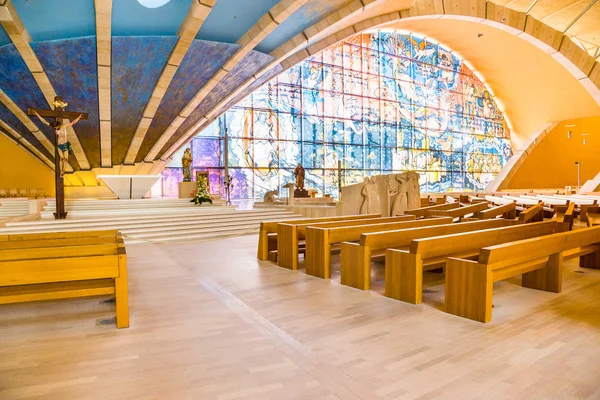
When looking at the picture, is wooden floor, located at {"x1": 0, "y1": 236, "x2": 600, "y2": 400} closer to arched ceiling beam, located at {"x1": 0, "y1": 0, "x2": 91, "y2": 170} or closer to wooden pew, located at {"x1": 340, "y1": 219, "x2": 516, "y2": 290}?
wooden pew, located at {"x1": 340, "y1": 219, "x2": 516, "y2": 290}

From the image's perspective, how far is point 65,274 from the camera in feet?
9.40

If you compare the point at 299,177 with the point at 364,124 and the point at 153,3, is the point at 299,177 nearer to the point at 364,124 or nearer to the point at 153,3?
the point at 364,124

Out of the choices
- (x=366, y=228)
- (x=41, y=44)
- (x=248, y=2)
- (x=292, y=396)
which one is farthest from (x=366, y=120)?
(x=292, y=396)

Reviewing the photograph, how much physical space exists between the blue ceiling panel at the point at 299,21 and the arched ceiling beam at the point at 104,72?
14.6ft

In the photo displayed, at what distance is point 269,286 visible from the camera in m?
4.10

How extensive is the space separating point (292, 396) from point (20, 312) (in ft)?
8.72

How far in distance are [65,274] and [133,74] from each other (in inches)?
385

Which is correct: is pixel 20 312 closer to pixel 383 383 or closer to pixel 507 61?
pixel 383 383

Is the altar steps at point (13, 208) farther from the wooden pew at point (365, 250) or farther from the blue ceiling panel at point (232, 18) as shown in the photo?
the wooden pew at point (365, 250)

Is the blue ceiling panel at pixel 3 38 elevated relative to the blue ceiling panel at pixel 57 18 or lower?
→ lower

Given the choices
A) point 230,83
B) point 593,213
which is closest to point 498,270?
point 593,213

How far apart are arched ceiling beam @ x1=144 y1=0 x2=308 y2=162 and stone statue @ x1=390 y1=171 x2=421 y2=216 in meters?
4.60

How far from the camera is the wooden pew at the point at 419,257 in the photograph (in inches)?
135

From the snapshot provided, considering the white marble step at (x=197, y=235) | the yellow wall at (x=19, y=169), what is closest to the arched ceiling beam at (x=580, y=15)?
the white marble step at (x=197, y=235)
